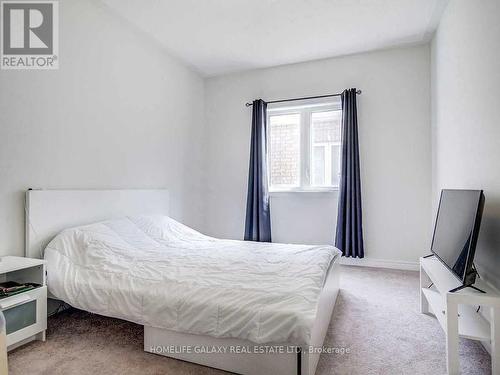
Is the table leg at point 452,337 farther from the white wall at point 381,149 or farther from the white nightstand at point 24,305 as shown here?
the white nightstand at point 24,305

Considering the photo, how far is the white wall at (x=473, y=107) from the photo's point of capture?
171 centimetres

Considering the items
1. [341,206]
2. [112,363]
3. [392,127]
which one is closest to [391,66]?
[392,127]

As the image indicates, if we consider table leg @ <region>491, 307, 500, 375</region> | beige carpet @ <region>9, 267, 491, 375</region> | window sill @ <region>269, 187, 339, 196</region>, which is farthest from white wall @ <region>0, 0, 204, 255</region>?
table leg @ <region>491, 307, 500, 375</region>

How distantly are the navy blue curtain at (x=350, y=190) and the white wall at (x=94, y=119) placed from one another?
2129 mm

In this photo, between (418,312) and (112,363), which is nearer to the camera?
(112,363)

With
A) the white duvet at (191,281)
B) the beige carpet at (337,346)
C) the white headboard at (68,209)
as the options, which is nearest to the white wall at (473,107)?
the beige carpet at (337,346)

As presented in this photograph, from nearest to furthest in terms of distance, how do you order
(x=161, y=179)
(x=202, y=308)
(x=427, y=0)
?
(x=202, y=308) → (x=427, y=0) → (x=161, y=179)

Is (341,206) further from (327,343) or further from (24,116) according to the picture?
(24,116)

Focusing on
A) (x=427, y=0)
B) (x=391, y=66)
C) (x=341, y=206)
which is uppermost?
(x=427, y=0)

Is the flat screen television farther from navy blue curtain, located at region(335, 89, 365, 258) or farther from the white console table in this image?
navy blue curtain, located at region(335, 89, 365, 258)

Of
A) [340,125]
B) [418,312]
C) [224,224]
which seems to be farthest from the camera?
[224,224]

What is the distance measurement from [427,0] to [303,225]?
2777mm

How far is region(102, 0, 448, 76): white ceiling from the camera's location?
8.77 feet

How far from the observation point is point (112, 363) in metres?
1.62
